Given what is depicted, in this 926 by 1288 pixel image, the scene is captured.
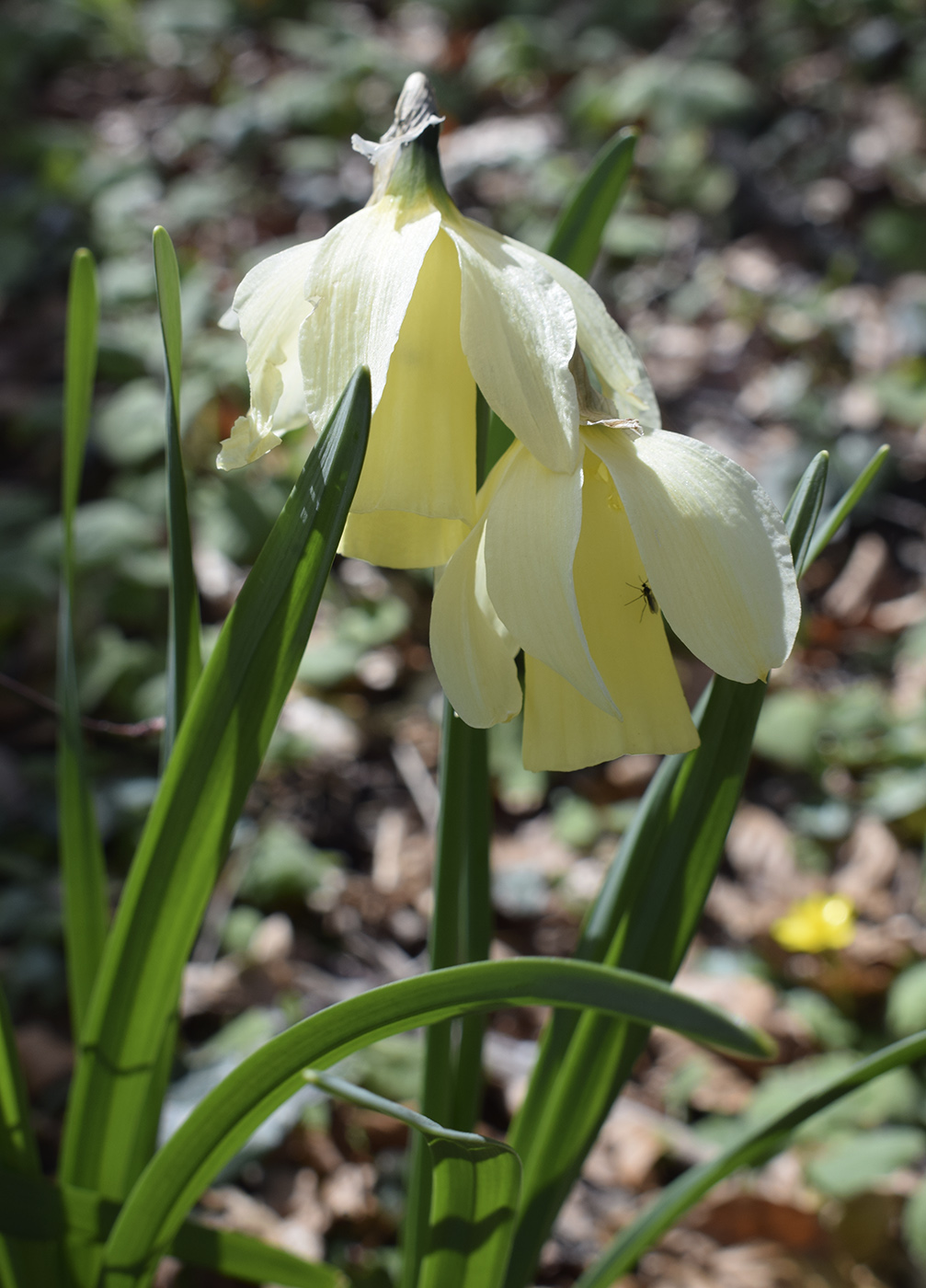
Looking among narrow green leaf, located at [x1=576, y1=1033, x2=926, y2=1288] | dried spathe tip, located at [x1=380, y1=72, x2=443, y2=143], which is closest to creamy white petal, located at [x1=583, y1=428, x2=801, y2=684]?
dried spathe tip, located at [x1=380, y1=72, x2=443, y2=143]

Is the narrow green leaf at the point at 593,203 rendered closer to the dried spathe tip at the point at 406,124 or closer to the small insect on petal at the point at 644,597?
the dried spathe tip at the point at 406,124

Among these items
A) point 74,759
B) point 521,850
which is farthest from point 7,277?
point 74,759

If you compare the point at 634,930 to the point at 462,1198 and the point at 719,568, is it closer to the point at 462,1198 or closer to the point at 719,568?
the point at 462,1198

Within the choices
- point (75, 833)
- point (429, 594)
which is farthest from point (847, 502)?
point (429, 594)

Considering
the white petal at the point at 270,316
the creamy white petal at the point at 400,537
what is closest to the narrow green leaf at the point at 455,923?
the creamy white petal at the point at 400,537

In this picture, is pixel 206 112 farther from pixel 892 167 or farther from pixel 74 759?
pixel 74 759

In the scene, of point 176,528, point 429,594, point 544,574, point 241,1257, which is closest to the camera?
point 544,574

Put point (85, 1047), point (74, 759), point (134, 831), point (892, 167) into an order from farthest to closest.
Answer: point (892, 167), point (134, 831), point (74, 759), point (85, 1047)
